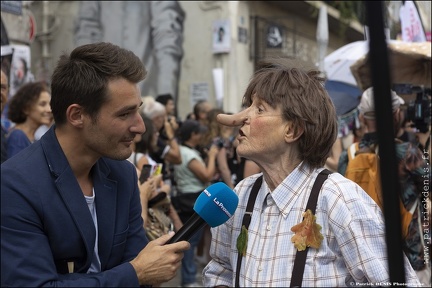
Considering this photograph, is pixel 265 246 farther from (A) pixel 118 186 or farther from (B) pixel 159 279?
(A) pixel 118 186

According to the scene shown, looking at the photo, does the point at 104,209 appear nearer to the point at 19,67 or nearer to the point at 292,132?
the point at 292,132

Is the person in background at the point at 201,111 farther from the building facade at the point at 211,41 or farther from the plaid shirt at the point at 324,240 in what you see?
the plaid shirt at the point at 324,240

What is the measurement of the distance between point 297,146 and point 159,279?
741 millimetres

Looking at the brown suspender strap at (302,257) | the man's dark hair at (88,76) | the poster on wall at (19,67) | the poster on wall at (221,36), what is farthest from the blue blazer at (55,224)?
the poster on wall at (221,36)

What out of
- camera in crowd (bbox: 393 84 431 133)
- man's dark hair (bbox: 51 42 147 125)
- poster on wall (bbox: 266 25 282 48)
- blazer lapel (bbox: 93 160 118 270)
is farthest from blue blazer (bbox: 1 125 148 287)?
poster on wall (bbox: 266 25 282 48)

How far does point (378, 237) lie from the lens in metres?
2.49

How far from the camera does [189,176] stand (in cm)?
821

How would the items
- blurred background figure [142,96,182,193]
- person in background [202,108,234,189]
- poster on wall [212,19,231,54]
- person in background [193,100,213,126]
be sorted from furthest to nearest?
poster on wall [212,19,231,54] < person in background [193,100,213,126] < person in background [202,108,234,189] < blurred background figure [142,96,182,193]

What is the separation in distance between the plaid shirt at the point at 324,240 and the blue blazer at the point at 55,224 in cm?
46

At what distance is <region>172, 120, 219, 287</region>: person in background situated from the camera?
8.09 metres

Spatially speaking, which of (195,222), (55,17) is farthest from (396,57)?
(55,17)

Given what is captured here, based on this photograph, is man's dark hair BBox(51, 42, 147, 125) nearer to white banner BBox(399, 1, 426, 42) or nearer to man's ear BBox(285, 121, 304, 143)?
man's ear BBox(285, 121, 304, 143)

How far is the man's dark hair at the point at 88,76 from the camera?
2492 millimetres

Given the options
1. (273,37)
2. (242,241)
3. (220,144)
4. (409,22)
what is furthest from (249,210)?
(273,37)
